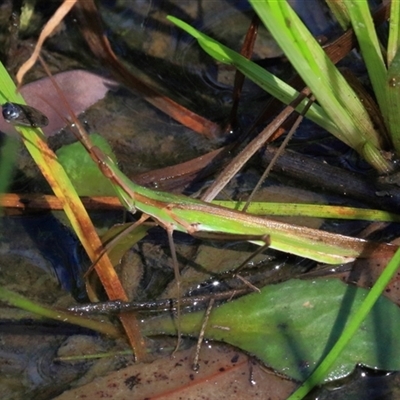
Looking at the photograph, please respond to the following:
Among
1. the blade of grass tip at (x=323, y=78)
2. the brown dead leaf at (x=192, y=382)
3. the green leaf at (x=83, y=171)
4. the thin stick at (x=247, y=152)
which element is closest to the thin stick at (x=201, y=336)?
the brown dead leaf at (x=192, y=382)

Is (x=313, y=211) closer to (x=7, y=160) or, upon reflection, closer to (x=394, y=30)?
(x=394, y=30)

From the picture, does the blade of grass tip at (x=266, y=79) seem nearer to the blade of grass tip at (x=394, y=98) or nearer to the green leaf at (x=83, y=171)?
the blade of grass tip at (x=394, y=98)

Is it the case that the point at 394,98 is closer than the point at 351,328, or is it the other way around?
the point at 351,328

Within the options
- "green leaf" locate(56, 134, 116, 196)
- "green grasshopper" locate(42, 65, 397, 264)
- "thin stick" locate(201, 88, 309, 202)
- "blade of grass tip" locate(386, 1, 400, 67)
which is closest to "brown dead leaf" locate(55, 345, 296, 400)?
"green grasshopper" locate(42, 65, 397, 264)

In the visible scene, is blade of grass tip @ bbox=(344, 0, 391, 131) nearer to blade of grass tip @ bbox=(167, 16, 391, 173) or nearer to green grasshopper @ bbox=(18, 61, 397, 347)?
blade of grass tip @ bbox=(167, 16, 391, 173)

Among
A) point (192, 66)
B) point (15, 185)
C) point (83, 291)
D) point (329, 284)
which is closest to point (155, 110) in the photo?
point (192, 66)

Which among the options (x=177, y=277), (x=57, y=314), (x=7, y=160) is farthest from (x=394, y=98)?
(x=7, y=160)
